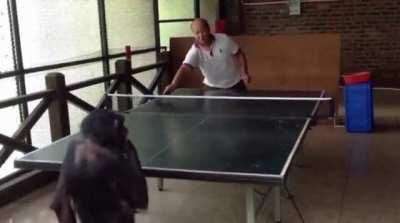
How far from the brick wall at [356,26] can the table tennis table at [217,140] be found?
5.23m

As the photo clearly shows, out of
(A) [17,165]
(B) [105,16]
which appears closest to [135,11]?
(B) [105,16]

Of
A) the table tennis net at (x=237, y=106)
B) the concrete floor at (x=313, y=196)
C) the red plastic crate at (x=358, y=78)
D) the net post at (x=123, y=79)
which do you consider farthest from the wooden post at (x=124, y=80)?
the red plastic crate at (x=358, y=78)

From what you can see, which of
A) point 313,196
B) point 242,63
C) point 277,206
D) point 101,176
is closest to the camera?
point 101,176

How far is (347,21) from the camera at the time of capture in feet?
30.7

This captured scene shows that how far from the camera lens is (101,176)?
221cm

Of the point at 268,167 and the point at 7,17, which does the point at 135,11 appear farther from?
the point at 268,167

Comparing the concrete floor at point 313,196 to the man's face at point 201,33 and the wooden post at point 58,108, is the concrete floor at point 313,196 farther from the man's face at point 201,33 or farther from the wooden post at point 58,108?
the man's face at point 201,33

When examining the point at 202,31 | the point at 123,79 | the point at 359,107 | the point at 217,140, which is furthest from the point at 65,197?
the point at 359,107

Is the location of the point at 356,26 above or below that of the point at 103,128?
above

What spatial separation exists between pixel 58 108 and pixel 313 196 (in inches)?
95.5

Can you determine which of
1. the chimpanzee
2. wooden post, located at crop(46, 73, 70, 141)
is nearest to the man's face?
wooden post, located at crop(46, 73, 70, 141)

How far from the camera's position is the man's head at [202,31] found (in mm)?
4801

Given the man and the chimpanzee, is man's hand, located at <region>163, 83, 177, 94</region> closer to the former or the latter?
the man

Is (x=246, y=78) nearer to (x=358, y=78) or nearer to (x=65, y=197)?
(x=358, y=78)
